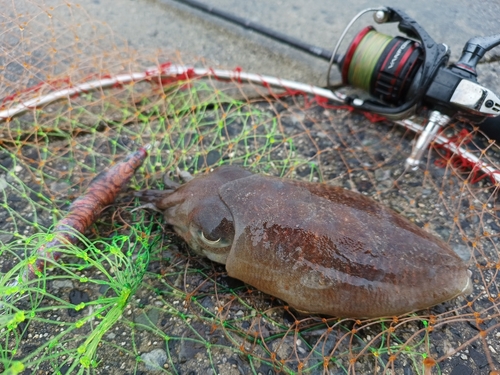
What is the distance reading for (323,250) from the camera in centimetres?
209

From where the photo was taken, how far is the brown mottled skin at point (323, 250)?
2.08m

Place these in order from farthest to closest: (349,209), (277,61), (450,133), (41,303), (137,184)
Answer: (277,61) → (450,133) → (137,184) → (41,303) → (349,209)

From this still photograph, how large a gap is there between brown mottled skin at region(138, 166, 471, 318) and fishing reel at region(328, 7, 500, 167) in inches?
37.4

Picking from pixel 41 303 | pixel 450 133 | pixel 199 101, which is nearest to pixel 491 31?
pixel 450 133

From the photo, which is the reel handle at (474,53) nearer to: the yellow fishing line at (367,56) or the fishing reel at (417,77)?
the fishing reel at (417,77)

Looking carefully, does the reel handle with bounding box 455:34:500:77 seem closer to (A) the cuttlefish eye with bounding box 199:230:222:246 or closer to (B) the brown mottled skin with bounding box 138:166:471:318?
(B) the brown mottled skin with bounding box 138:166:471:318

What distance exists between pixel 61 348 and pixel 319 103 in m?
2.73

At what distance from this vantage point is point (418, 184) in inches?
122

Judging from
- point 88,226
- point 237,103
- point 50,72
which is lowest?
point 88,226

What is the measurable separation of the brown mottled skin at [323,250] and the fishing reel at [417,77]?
950 mm

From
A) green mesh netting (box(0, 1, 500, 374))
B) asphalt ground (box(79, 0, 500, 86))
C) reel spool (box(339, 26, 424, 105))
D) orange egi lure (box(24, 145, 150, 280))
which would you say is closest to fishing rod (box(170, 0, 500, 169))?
reel spool (box(339, 26, 424, 105))

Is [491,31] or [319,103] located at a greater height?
[491,31]

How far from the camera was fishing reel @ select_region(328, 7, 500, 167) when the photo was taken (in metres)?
2.66

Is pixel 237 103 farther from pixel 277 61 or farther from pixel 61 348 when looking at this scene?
pixel 61 348
